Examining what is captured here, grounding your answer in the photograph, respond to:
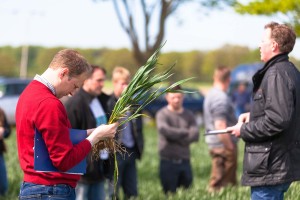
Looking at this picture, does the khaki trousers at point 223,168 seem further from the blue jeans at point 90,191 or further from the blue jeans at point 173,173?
the blue jeans at point 90,191

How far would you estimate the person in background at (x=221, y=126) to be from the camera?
8586 mm

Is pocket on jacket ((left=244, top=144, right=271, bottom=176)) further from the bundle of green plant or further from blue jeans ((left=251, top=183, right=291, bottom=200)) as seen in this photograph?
the bundle of green plant

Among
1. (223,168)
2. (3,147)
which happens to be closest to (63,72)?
(3,147)

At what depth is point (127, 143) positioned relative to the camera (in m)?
7.71

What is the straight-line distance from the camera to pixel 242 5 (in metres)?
20.1

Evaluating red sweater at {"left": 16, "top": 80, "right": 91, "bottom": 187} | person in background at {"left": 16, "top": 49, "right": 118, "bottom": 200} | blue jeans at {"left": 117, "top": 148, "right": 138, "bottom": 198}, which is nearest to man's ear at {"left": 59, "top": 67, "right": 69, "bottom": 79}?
person in background at {"left": 16, "top": 49, "right": 118, "bottom": 200}

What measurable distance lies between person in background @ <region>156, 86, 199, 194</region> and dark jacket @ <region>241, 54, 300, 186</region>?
3442mm

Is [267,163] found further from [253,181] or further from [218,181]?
[218,181]

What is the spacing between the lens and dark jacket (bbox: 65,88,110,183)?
689 cm

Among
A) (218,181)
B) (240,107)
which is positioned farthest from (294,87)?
(240,107)

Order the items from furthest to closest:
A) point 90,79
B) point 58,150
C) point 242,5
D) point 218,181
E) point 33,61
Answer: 1. point 33,61
2. point 242,5
3. point 218,181
4. point 90,79
5. point 58,150

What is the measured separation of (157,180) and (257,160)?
643 cm

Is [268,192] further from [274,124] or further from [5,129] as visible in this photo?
[5,129]

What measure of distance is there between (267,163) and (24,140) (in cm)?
166
